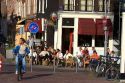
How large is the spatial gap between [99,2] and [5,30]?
4406cm

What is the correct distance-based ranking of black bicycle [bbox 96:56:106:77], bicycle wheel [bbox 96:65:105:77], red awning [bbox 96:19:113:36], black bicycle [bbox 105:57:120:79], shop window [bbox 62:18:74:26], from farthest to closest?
shop window [bbox 62:18:74:26], red awning [bbox 96:19:113:36], bicycle wheel [bbox 96:65:105:77], black bicycle [bbox 96:56:106:77], black bicycle [bbox 105:57:120:79]

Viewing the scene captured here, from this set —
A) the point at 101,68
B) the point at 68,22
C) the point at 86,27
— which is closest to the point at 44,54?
the point at 68,22

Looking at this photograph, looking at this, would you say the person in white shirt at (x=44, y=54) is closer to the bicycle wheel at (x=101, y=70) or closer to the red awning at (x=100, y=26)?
the red awning at (x=100, y=26)

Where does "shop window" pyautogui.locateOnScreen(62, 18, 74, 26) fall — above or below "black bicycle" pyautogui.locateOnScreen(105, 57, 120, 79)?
above

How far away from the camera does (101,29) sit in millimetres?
47500

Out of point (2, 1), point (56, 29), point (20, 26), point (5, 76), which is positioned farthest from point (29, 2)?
point (5, 76)

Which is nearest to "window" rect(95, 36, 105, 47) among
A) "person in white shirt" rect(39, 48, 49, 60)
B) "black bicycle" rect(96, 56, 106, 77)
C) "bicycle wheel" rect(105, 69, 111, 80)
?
"person in white shirt" rect(39, 48, 49, 60)

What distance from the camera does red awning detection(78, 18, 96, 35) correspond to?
156 ft

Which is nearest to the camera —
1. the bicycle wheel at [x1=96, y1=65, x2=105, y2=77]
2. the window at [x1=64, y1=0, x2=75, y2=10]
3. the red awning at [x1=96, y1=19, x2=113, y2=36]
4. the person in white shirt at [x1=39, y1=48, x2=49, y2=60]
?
the bicycle wheel at [x1=96, y1=65, x2=105, y2=77]

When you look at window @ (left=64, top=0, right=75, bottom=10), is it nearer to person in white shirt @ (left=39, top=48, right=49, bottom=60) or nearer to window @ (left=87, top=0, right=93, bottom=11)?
window @ (left=87, top=0, right=93, bottom=11)

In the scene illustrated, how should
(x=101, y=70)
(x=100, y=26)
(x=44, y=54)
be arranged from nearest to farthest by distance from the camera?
(x=101, y=70) < (x=44, y=54) < (x=100, y=26)

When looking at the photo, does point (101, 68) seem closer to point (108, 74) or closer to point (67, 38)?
point (108, 74)

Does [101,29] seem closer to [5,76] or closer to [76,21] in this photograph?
[76,21]

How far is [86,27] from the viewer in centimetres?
4753
